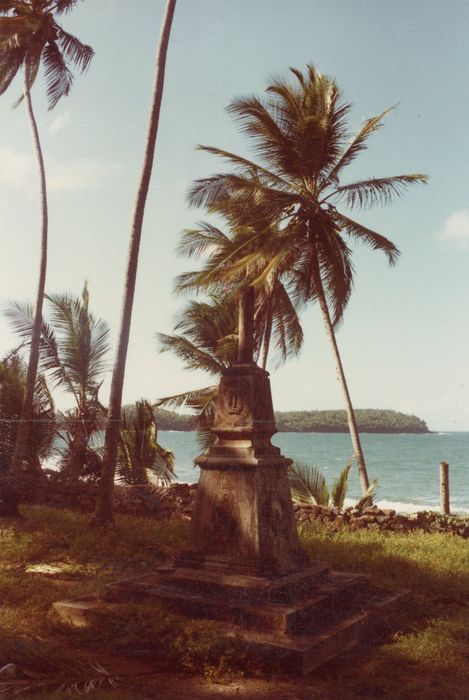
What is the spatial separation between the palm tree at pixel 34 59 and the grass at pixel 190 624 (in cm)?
389

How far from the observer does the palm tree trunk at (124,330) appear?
31.1ft

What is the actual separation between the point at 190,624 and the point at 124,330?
545 cm

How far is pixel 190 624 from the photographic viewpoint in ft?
16.4

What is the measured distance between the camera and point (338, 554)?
772 centimetres

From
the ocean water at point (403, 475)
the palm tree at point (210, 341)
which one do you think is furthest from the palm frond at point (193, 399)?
the ocean water at point (403, 475)

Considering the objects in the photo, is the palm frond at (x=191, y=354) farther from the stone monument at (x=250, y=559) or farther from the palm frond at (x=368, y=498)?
the stone monument at (x=250, y=559)

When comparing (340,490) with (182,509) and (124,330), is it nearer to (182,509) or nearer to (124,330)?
(182,509)

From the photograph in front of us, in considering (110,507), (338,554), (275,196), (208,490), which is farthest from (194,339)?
(208,490)

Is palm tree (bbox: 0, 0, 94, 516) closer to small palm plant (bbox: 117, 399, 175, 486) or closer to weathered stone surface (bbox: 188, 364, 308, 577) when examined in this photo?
small palm plant (bbox: 117, 399, 175, 486)

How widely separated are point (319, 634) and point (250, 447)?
69.2 inches

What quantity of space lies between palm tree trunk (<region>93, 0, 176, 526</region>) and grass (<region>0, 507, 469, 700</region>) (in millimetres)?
682

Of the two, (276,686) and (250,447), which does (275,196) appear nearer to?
(250,447)

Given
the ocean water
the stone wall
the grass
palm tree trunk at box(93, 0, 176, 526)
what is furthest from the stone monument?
the ocean water

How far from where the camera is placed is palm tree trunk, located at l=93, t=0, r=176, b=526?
31.1 ft
